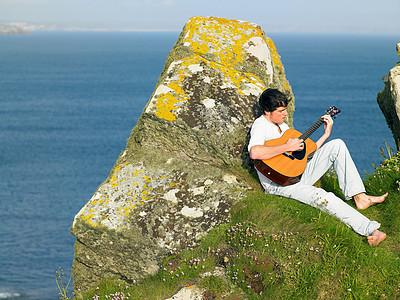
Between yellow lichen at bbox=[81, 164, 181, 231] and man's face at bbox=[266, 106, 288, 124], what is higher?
man's face at bbox=[266, 106, 288, 124]

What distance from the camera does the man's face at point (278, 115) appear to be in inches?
289

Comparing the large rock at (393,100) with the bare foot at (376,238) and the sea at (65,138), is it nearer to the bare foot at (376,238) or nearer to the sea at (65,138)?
the bare foot at (376,238)

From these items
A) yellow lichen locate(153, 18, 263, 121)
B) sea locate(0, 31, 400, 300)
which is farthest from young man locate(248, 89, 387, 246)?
sea locate(0, 31, 400, 300)

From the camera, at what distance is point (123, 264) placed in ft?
23.3

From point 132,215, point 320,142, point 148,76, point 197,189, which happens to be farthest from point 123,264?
point 148,76

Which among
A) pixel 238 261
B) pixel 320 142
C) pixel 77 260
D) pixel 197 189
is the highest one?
pixel 320 142

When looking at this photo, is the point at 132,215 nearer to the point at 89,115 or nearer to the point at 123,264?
the point at 123,264

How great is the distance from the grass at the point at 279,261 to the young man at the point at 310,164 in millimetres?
187

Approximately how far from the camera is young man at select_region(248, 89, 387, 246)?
6.80 meters

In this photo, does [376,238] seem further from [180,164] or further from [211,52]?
[211,52]

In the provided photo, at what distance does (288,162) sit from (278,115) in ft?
2.62

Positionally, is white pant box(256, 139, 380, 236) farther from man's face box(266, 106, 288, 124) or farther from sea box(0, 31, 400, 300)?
sea box(0, 31, 400, 300)

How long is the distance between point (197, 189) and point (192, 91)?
1856mm

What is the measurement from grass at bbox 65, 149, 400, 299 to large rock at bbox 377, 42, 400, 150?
2.08m
